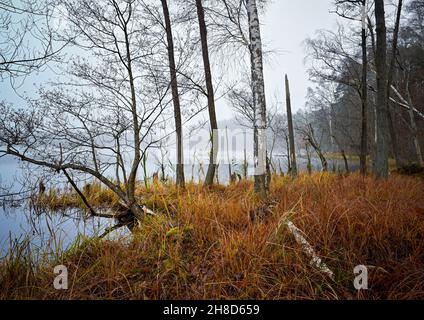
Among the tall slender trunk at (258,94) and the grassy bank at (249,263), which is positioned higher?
the tall slender trunk at (258,94)

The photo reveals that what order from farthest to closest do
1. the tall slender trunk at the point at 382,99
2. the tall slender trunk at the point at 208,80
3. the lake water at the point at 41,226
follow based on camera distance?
the tall slender trunk at the point at 208,80
the tall slender trunk at the point at 382,99
the lake water at the point at 41,226

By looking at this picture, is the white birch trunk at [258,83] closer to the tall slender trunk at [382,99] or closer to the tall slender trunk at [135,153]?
the tall slender trunk at [135,153]

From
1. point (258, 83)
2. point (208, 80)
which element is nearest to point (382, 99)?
point (258, 83)

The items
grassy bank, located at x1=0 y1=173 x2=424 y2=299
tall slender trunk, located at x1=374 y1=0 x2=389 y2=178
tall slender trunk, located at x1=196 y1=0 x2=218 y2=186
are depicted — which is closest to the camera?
grassy bank, located at x1=0 y1=173 x2=424 y2=299

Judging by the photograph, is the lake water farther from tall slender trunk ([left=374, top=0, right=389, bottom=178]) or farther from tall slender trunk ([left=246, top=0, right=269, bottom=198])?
tall slender trunk ([left=374, top=0, right=389, bottom=178])

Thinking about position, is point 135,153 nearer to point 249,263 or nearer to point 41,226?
point 41,226

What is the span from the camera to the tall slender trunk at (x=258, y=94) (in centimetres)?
412

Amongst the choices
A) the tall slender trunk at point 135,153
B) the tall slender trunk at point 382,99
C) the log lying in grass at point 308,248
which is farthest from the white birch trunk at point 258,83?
the tall slender trunk at point 382,99

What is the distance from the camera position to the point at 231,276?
6.81 ft

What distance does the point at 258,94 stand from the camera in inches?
167

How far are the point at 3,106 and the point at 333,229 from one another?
488 centimetres

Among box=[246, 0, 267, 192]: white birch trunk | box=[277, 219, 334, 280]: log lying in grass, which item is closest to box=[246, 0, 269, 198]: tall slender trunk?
box=[246, 0, 267, 192]: white birch trunk

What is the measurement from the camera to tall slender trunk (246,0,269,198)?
162 inches

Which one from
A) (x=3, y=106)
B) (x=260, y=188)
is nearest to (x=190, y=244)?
(x=260, y=188)
